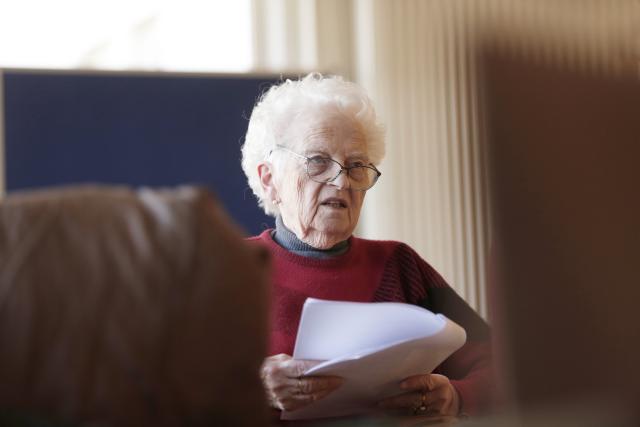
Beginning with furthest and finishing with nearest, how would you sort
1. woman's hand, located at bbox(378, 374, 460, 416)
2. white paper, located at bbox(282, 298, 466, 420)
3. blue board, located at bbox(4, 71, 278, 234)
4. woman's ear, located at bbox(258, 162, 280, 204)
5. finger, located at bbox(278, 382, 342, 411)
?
blue board, located at bbox(4, 71, 278, 234) → woman's ear, located at bbox(258, 162, 280, 204) → woman's hand, located at bbox(378, 374, 460, 416) → finger, located at bbox(278, 382, 342, 411) → white paper, located at bbox(282, 298, 466, 420)

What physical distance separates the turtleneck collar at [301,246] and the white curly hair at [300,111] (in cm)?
14

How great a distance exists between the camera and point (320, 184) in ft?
6.55

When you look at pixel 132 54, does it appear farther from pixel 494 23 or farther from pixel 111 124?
pixel 494 23

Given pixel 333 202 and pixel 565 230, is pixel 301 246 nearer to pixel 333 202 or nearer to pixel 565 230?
pixel 333 202

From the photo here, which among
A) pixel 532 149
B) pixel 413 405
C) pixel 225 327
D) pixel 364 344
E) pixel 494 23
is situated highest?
pixel 494 23

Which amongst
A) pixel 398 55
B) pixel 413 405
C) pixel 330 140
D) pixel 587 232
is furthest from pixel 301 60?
pixel 587 232

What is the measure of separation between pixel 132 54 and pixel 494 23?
8.73 ft

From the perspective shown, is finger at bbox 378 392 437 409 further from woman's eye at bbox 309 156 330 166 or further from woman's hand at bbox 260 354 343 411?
woman's eye at bbox 309 156 330 166

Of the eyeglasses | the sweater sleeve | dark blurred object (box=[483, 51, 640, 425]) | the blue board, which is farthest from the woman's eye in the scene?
dark blurred object (box=[483, 51, 640, 425])

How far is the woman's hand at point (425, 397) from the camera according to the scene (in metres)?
1.49

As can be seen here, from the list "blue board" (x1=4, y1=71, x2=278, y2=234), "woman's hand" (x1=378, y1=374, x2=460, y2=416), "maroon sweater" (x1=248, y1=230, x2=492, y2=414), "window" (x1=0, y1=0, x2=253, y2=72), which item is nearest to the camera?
"woman's hand" (x1=378, y1=374, x2=460, y2=416)

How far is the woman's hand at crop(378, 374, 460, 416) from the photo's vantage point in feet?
4.89

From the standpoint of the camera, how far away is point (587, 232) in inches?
30.5

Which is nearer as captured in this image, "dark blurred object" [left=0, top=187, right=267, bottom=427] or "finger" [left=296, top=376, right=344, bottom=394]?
"dark blurred object" [left=0, top=187, right=267, bottom=427]
